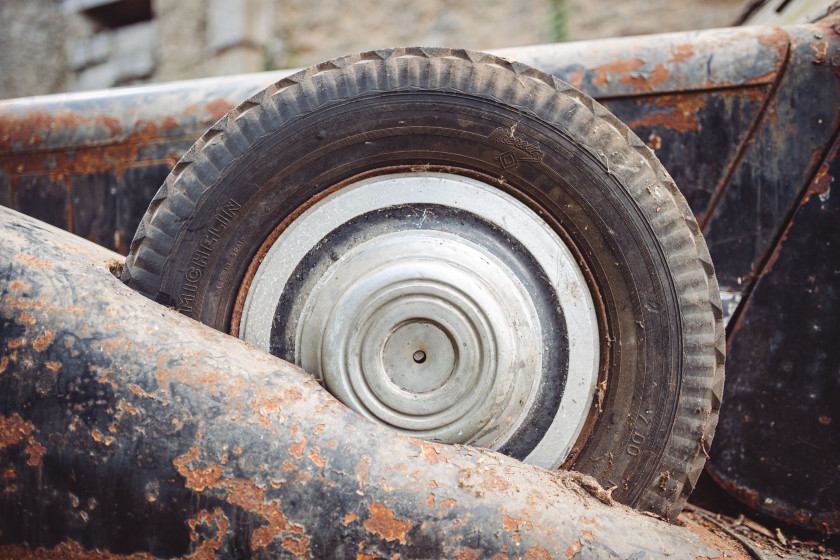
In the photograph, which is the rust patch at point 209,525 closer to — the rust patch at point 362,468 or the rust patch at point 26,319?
the rust patch at point 362,468

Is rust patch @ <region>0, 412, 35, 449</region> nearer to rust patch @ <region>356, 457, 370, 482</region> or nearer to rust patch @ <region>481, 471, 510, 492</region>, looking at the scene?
rust patch @ <region>356, 457, 370, 482</region>

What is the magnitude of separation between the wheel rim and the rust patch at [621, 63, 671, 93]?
A: 2.00 feet

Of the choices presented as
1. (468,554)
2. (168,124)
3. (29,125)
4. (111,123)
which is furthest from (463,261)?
(29,125)

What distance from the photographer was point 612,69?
1566 mm

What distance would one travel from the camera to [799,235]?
1.44m

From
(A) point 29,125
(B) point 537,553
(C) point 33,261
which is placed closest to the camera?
(B) point 537,553

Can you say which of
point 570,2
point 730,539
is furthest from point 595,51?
point 570,2

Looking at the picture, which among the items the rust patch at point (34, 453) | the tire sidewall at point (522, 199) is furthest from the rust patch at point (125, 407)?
the tire sidewall at point (522, 199)

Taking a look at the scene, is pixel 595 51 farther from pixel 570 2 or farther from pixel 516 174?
pixel 570 2

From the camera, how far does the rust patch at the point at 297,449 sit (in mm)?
932

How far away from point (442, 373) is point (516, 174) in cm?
41

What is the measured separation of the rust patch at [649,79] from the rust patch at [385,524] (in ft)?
3.97

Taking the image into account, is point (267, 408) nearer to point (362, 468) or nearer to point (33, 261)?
point (362, 468)

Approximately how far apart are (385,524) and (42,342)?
2.03 ft
